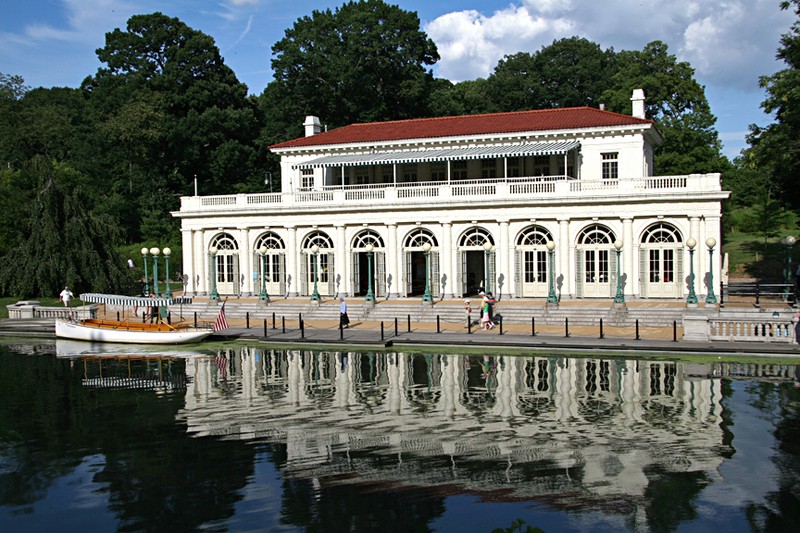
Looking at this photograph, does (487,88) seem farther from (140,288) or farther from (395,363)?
(395,363)

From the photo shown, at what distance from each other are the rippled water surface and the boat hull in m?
5.87

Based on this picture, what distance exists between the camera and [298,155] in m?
48.8

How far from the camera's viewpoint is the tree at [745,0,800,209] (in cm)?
3766

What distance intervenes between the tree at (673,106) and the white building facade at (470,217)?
15.1m

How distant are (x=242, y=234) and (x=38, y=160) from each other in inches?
661

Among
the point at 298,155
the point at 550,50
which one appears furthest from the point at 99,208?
the point at 550,50

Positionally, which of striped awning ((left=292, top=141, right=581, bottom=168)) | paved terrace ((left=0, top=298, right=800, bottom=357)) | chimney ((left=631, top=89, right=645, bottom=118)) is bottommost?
paved terrace ((left=0, top=298, right=800, bottom=357))

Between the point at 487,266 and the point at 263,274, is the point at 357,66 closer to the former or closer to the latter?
the point at 263,274

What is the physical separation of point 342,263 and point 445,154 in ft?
26.5

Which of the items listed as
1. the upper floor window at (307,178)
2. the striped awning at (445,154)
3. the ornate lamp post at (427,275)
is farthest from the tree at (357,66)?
the ornate lamp post at (427,275)

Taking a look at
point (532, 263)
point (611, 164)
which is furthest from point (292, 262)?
point (611, 164)

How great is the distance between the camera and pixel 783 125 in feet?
131

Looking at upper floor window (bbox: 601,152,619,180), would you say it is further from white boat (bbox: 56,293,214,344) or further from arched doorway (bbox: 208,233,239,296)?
white boat (bbox: 56,293,214,344)

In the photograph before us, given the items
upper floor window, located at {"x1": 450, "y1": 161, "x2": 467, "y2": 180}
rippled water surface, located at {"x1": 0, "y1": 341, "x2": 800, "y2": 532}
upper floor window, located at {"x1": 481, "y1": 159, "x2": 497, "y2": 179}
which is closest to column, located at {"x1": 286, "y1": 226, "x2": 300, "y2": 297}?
upper floor window, located at {"x1": 450, "y1": 161, "x2": 467, "y2": 180}
